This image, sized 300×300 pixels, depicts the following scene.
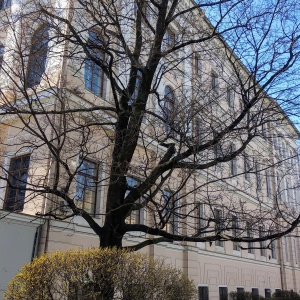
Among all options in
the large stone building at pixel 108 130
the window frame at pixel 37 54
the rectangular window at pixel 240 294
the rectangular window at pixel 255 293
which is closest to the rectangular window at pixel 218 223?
the large stone building at pixel 108 130

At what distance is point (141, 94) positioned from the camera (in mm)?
9562

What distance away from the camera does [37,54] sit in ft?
31.5

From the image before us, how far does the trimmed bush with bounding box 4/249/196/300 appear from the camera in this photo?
6172 millimetres

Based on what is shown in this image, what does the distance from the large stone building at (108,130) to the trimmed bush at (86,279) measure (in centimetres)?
148

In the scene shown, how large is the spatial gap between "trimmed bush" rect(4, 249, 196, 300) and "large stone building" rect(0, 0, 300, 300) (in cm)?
148

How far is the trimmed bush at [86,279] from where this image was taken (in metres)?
6.17

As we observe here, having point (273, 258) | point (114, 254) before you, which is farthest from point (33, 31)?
point (273, 258)

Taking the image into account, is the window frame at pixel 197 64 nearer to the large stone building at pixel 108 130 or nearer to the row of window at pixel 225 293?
the large stone building at pixel 108 130

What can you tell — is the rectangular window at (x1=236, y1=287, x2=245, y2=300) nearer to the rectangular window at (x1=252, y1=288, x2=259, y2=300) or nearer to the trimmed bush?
the rectangular window at (x1=252, y1=288, x2=259, y2=300)

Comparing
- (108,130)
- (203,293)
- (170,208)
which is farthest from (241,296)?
(170,208)

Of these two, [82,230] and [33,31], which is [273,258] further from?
[33,31]

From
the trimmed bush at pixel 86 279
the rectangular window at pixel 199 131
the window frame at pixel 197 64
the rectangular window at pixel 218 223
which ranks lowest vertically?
the trimmed bush at pixel 86 279

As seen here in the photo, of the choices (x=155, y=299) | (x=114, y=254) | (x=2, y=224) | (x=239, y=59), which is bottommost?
(x=155, y=299)

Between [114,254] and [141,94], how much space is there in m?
4.26
